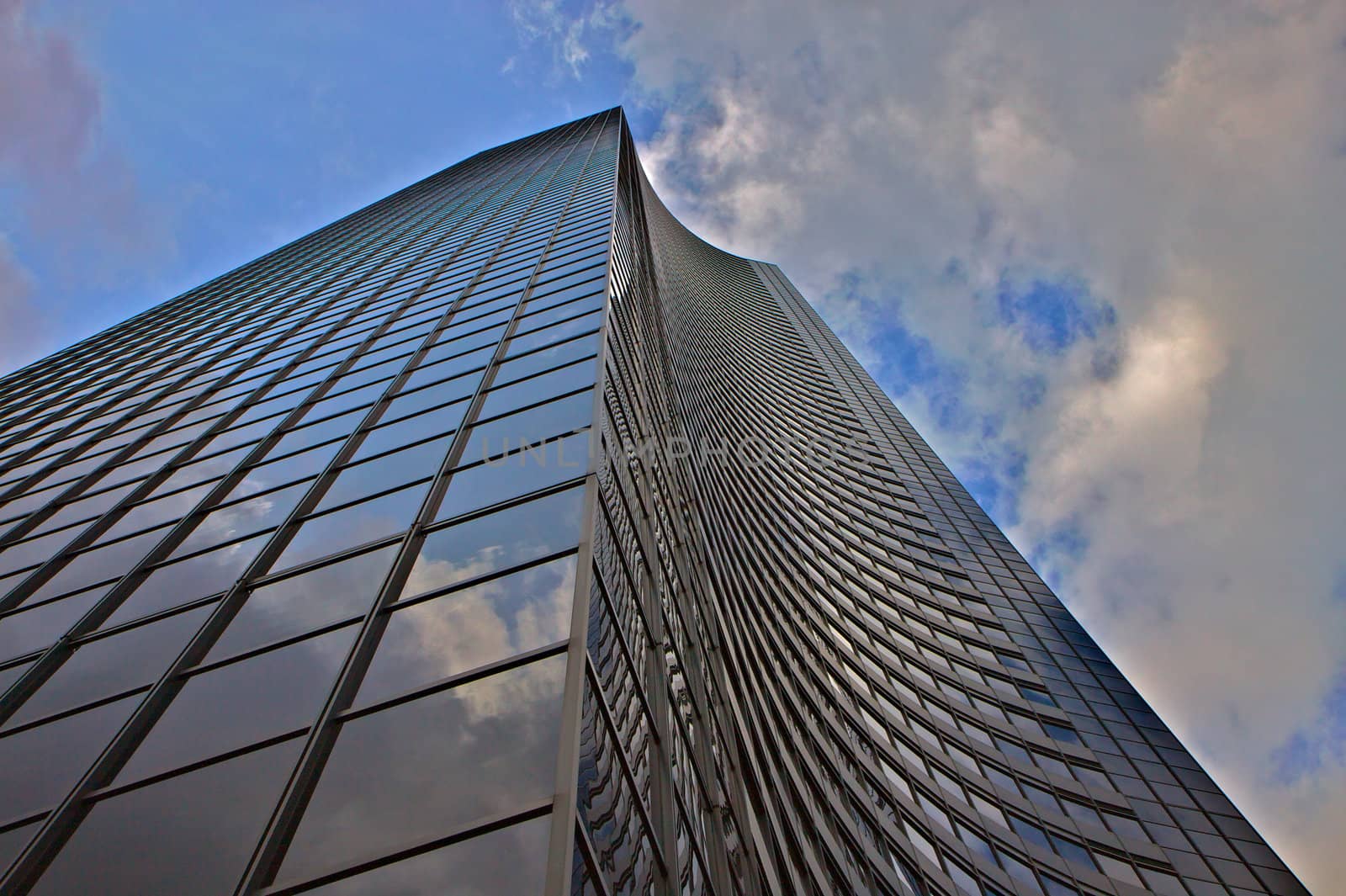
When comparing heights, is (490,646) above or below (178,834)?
above

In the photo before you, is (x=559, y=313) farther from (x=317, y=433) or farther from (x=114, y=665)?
(x=114, y=665)

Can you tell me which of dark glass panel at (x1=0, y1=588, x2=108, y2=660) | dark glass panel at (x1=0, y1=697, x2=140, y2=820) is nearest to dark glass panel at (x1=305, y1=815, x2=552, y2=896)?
dark glass panel at (x1=0, y1=697, x2=140, y2=820)

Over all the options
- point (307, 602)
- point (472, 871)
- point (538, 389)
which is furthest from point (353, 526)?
point (472, 871)

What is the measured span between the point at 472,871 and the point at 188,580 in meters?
7.46

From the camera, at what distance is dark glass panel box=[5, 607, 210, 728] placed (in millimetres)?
8391

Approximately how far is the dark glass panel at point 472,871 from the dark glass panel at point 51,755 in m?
3.68

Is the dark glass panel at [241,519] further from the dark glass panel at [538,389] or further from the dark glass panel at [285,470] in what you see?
the dark glass panel at [538,389]

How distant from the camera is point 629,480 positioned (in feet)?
44.2

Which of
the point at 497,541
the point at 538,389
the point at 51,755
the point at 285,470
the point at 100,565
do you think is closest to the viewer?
the point at 51,755

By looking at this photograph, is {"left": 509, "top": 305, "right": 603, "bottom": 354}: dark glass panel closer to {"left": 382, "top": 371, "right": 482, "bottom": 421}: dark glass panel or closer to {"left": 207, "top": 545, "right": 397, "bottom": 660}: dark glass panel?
{"left": 382, "top": 371, "right": 482, "bottom": 421}: dark glass panel

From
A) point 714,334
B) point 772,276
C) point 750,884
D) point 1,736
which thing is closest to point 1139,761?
point 750,884

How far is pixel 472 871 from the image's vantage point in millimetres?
5129

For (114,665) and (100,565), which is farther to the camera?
(100,565)

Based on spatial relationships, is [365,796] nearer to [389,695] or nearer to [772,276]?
[389,695]
